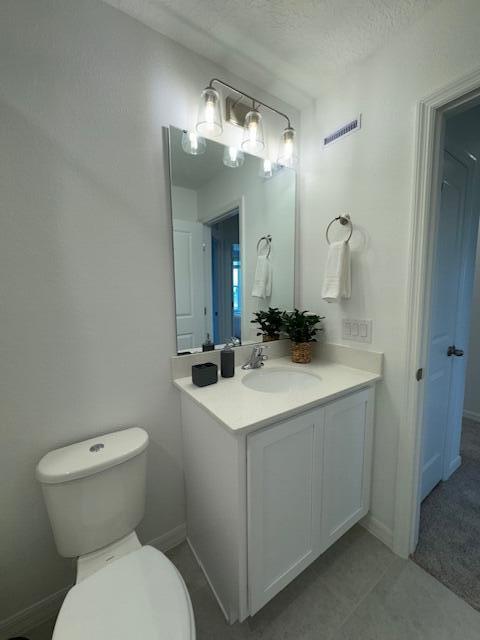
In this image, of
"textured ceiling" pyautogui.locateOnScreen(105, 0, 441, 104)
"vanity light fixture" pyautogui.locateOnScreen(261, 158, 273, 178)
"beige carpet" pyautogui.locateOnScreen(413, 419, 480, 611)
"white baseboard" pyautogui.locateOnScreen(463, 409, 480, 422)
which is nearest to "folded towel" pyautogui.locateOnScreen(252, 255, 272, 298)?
"vanity light fixture" pyautogui.locateOnScreen(261, 158, 273, 178)

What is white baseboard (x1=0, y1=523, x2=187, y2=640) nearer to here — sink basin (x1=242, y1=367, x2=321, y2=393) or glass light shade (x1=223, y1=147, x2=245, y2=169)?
sink basin (x1=242, y1=367, x2=321, y2=393)

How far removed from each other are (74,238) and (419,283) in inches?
58.0

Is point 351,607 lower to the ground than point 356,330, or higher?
lower

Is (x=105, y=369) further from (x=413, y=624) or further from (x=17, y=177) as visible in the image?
(x=413, y=624)

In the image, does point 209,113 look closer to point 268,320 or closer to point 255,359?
point 268,320

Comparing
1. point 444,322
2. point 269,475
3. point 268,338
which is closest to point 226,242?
point 268,338

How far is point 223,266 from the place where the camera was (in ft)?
4.92

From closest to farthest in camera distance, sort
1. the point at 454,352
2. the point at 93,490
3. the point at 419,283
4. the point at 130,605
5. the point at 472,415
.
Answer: the point at 130,605
the point at 93,490
the point at 419,283
the point at 454,352
the point at 472,415

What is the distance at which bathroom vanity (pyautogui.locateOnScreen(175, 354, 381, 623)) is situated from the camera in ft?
3.03

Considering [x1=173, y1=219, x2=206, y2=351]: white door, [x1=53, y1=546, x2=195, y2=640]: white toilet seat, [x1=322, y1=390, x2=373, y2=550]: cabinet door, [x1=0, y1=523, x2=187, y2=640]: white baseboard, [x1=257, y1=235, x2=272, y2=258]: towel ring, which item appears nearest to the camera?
[x1=53, y1=546, x2=195, y2=640]: white toilet seat

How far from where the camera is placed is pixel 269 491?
38.0 inches

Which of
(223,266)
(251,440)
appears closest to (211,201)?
(223,266)

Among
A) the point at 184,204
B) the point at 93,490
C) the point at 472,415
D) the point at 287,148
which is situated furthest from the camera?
the point at 472,415

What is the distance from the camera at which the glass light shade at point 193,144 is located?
124 cm
